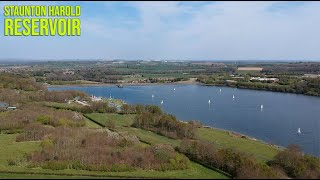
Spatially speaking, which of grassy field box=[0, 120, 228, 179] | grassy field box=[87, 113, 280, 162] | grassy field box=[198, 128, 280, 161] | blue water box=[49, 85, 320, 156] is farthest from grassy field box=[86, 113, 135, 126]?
grassy field box=[0, 120, 228, 179]

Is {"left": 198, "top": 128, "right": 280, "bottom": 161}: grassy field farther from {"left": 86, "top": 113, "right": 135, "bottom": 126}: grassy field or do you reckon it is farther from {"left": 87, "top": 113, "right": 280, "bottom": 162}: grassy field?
{"left": 86, "top": 113, "right": 135, "bottom": 126}: grassy field

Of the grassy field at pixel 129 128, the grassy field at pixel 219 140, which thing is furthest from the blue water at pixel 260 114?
the grassy field at pixel 129 128

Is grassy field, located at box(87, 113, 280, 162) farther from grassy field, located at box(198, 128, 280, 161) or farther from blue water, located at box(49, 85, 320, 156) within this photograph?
blue water, located at box(49, 85, 320, 156)

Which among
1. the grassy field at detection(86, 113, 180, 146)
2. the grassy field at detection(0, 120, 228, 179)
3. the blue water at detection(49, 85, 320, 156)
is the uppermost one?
the grassy field at detection(0, 120, 228, 179)

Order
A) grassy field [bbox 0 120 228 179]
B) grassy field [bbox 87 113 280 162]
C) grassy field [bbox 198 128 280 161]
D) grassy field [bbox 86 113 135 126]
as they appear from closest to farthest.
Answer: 1. grassy field [bbox 0 120 228 179]
2. grassy field [bbox 198 128 280 161]
3. grassy field [bbox 87 113 280 162]
4. grassy field [bbox 86 113 135 126]

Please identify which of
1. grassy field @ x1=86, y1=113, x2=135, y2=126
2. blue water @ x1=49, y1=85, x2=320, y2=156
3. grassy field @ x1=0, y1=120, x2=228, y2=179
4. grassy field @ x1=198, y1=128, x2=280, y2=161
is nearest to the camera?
grassy field @ x1=0, y1=120, x2=228, y2=179

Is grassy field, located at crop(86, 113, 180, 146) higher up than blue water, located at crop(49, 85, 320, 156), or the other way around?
grassy field, located at crop(86, 113, 180, 146)

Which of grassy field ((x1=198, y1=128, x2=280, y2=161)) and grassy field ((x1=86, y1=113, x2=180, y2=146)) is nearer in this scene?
grassy field ((x1=198, y1=128, x2=280, y2=161))

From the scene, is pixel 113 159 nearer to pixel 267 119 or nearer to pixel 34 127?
pixel 34 127

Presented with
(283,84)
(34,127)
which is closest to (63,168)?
(34,127)
